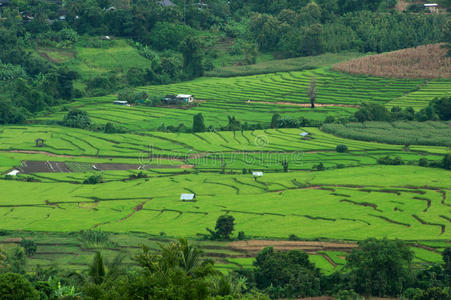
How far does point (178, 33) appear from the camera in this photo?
257ft

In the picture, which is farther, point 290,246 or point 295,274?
point 290,246

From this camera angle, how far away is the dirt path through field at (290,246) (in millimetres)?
30736

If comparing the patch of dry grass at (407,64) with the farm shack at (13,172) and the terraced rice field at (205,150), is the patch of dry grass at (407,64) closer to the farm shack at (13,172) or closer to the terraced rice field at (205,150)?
the terraced rice field at (205,150)

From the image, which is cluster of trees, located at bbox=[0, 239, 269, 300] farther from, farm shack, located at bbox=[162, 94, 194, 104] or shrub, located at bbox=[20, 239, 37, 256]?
farm shack, located at bbox=[162, 94, 194, 104]

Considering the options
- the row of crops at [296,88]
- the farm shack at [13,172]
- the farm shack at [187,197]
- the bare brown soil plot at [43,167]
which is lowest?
the bare brown soil plot at [43,167]

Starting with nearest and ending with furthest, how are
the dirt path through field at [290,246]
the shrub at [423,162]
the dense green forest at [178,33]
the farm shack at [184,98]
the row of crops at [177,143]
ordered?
1. the dirt path through field at [290,246]
2. the shrub at [423,162]
3. the row of crops at [177,143]
4. the farm shack at [184,98]
5. the dense green forest at [178,33]

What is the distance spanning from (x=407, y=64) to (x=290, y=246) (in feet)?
136

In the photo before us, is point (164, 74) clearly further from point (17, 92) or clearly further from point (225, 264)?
point (225, 264)

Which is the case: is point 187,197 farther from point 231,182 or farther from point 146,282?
point 146,282

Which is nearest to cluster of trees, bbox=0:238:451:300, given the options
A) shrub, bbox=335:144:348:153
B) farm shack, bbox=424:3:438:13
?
shrub, bbox=335:144:348:153

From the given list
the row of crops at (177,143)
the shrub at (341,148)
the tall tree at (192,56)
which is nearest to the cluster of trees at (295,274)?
the shrub at (341,148)

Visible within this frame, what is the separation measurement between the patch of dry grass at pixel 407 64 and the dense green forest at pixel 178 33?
337 centimetres

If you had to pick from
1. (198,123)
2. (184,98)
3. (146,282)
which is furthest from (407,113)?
(146,282)

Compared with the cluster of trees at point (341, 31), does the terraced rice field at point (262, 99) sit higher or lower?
lower
